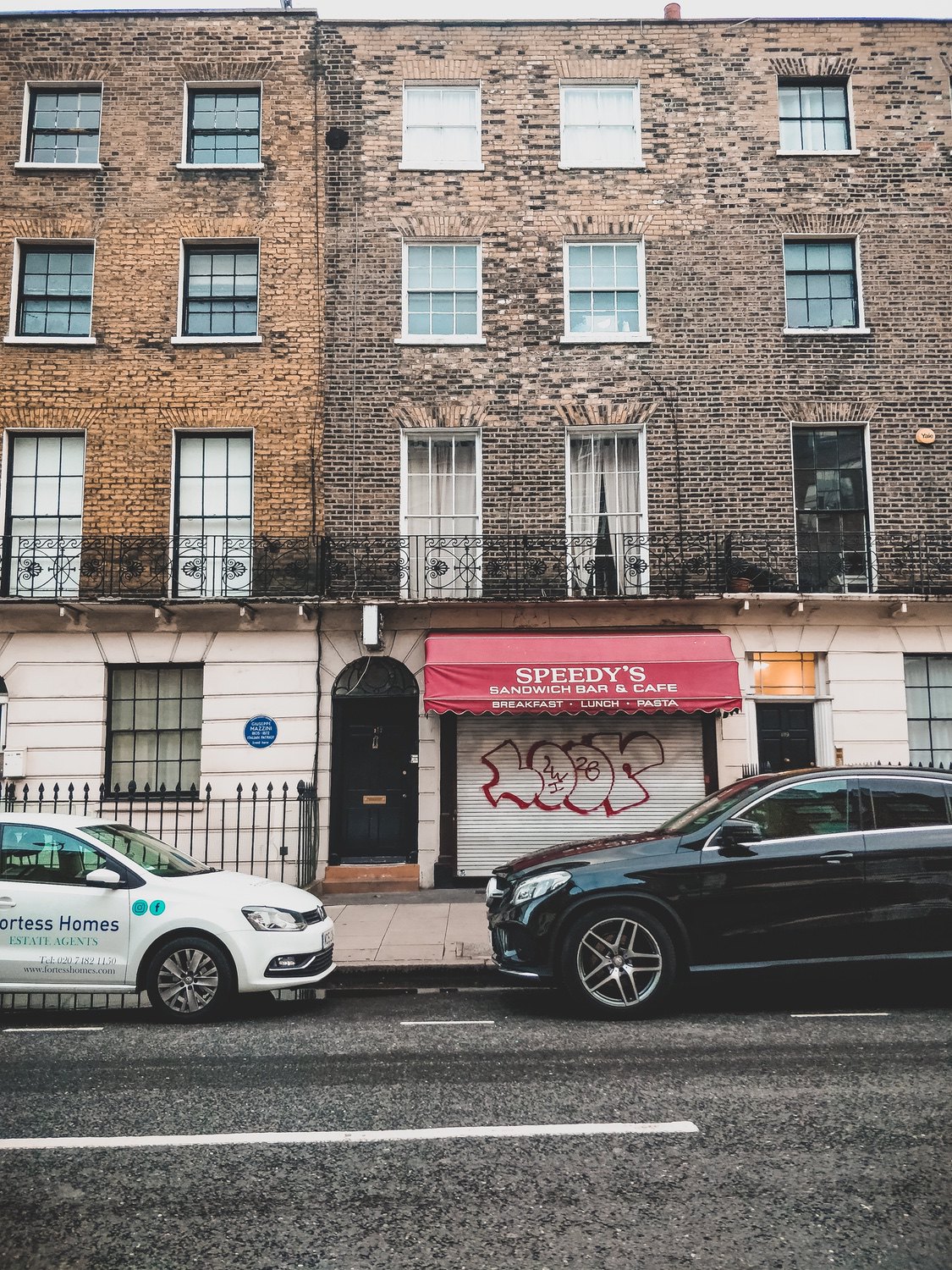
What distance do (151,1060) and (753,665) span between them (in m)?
10.5

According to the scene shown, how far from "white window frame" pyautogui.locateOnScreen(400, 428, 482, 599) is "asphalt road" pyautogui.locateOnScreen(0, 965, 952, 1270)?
7.82m

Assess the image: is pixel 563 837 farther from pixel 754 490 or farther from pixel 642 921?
pixel 642 921

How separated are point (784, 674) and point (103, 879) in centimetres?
1031

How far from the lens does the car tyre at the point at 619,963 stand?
7.06 m

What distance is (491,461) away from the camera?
14.7 meters

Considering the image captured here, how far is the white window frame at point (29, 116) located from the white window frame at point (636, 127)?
7.34 m

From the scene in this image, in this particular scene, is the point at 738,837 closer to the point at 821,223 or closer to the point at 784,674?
the point at 784,674

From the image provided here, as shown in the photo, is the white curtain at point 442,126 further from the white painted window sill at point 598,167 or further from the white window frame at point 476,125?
the white painted window sill at point 598,167

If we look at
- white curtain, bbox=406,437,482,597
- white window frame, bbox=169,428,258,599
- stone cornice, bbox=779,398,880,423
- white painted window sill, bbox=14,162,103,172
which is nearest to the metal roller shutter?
white curtain, bbox=406,437,482,597

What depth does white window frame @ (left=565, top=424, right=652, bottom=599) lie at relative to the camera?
14336 millimetres

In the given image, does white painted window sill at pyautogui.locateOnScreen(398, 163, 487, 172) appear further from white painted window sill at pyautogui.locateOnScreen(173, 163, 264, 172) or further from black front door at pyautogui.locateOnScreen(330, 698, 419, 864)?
black front door at pyautogui.locateOnScreen(330, 698, 419, 864)

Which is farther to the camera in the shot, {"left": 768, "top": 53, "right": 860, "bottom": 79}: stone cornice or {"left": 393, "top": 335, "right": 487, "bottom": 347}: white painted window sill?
{"left": 768, "top": 53, "right": 860, "bottom": 79}: stone cornice

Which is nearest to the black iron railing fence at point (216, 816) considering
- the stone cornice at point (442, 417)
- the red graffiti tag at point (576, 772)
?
the red graffiti tag at point (576, 772)

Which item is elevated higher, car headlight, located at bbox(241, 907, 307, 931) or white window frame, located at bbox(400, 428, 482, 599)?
white window frame, located at bbox(400, 428, 482, 599)
